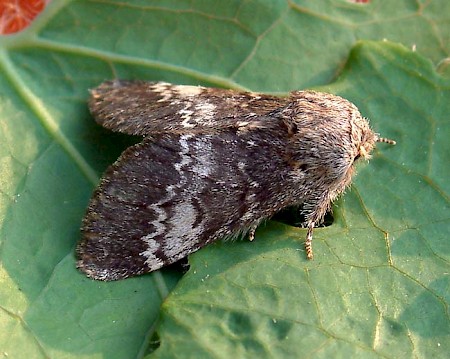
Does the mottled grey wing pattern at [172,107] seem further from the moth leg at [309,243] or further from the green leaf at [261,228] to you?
the moth leg at [309,243]

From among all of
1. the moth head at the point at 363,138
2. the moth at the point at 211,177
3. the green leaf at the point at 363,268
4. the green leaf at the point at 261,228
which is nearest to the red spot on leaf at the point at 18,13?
the green leaf at the point at 261,228

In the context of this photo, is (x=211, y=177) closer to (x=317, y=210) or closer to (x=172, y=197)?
(x=172, y=197)

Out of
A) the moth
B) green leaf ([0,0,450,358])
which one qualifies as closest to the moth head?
the moth

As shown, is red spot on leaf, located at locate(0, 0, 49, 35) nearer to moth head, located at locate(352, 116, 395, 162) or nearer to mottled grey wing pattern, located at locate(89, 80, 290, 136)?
mottled grey wing pattern, located at locate(89, 80, 290, 136)

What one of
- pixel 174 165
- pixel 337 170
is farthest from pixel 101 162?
pixel 337 170

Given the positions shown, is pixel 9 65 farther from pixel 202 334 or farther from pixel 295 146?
pixel 202 334
